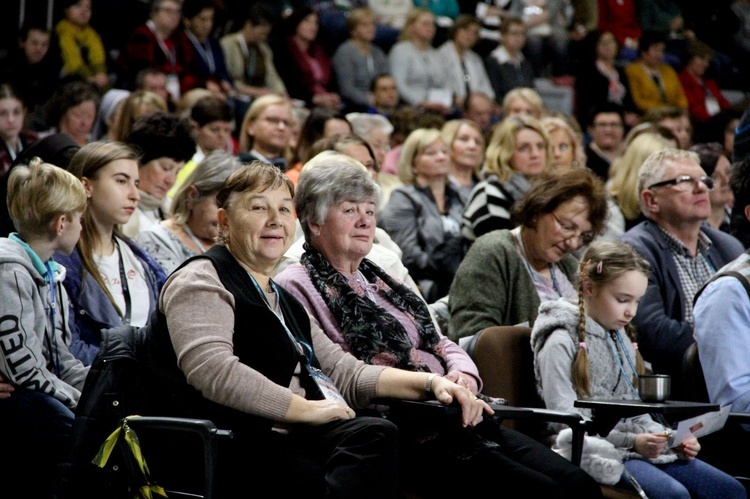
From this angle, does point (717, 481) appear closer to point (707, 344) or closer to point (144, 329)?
point (707, 344)

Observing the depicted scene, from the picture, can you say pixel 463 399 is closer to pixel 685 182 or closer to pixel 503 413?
pixel 503 413

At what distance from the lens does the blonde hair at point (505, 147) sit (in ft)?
18.2

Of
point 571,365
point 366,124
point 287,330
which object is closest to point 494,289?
point 571,365

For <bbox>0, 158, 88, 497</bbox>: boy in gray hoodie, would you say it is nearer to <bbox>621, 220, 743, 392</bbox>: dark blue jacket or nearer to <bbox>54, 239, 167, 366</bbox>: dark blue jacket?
<bbox>54, 239, 167, 366</bbox>: dark blue jacket

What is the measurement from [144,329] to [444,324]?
1.62 m

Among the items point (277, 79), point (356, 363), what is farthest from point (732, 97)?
point (356, 363)

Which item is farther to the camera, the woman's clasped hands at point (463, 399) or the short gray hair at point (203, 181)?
the short gray hair at point (203, 181)

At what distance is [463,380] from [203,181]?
1541mm

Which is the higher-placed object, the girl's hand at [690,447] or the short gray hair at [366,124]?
the short gray hair at [366,124]

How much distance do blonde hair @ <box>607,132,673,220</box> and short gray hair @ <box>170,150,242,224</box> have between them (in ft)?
7.16

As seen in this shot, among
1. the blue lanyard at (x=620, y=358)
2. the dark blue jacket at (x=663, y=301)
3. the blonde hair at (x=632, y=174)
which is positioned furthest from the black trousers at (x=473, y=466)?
the blonde hair at (x=632, y=174)

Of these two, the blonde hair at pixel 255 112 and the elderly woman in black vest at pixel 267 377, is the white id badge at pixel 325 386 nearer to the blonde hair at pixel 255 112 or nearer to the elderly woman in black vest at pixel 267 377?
the elderly woman in black vest at pixel 267 377

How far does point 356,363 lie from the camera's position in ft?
9.84

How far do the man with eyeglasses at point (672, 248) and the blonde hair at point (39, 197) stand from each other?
2.27m
